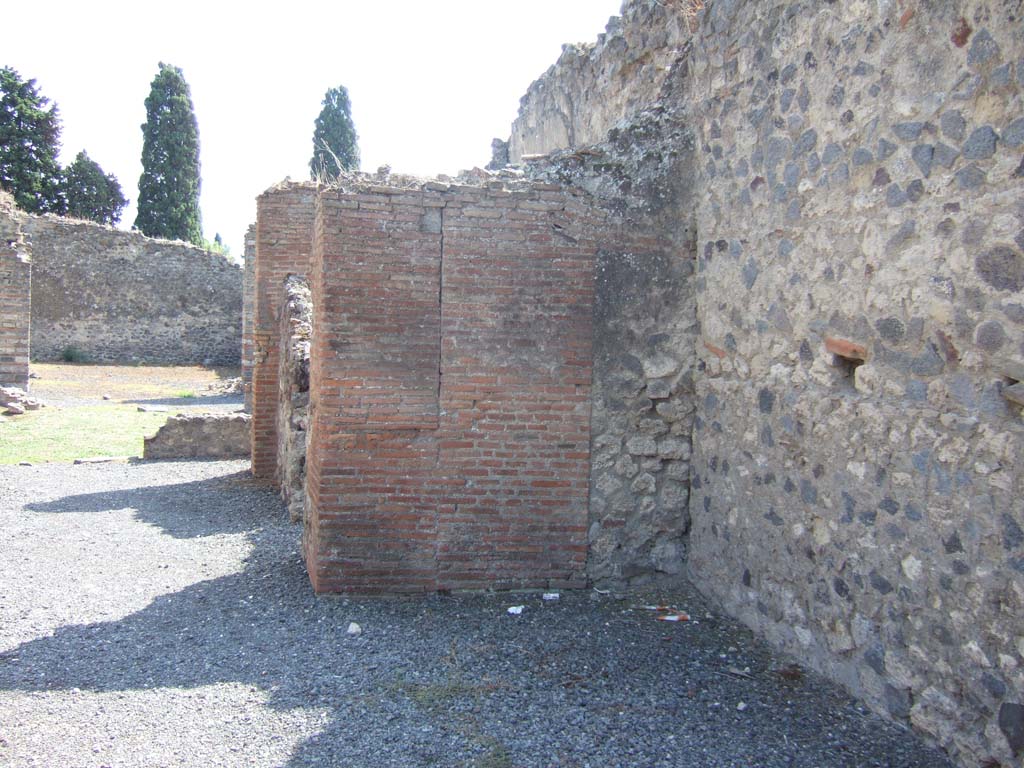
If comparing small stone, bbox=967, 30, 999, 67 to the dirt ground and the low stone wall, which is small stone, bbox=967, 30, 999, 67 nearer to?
the low stone wall

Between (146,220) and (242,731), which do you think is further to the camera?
(146,220)

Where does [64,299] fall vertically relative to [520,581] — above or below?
above

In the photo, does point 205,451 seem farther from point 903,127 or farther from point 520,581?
point 903,127

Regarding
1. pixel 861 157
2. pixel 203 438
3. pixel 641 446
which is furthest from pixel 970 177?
pixel 203 438

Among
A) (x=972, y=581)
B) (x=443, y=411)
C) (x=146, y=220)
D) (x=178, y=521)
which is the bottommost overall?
(x=178, y=521)

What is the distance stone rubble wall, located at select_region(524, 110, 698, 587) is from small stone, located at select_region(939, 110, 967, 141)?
2.04 m

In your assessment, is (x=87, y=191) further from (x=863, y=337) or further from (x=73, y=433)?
(x=863, y=337)

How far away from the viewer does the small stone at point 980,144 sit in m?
2.91

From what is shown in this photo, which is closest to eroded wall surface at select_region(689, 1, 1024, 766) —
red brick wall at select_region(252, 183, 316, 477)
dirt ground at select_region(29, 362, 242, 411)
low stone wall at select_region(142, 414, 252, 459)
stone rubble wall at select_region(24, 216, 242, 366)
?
red brick wall at select_region(252, 183, 316, 477)

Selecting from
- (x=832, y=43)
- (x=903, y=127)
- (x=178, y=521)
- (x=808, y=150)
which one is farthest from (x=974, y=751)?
(x=178, y=521)

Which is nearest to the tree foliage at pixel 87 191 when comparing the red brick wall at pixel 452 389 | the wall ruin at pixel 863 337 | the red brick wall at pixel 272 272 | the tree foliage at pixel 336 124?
the tree foliage at pixel 336 124

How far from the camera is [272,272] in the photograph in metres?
9.32

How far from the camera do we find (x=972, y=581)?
2965mm

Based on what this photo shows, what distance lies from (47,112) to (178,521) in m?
34.1
